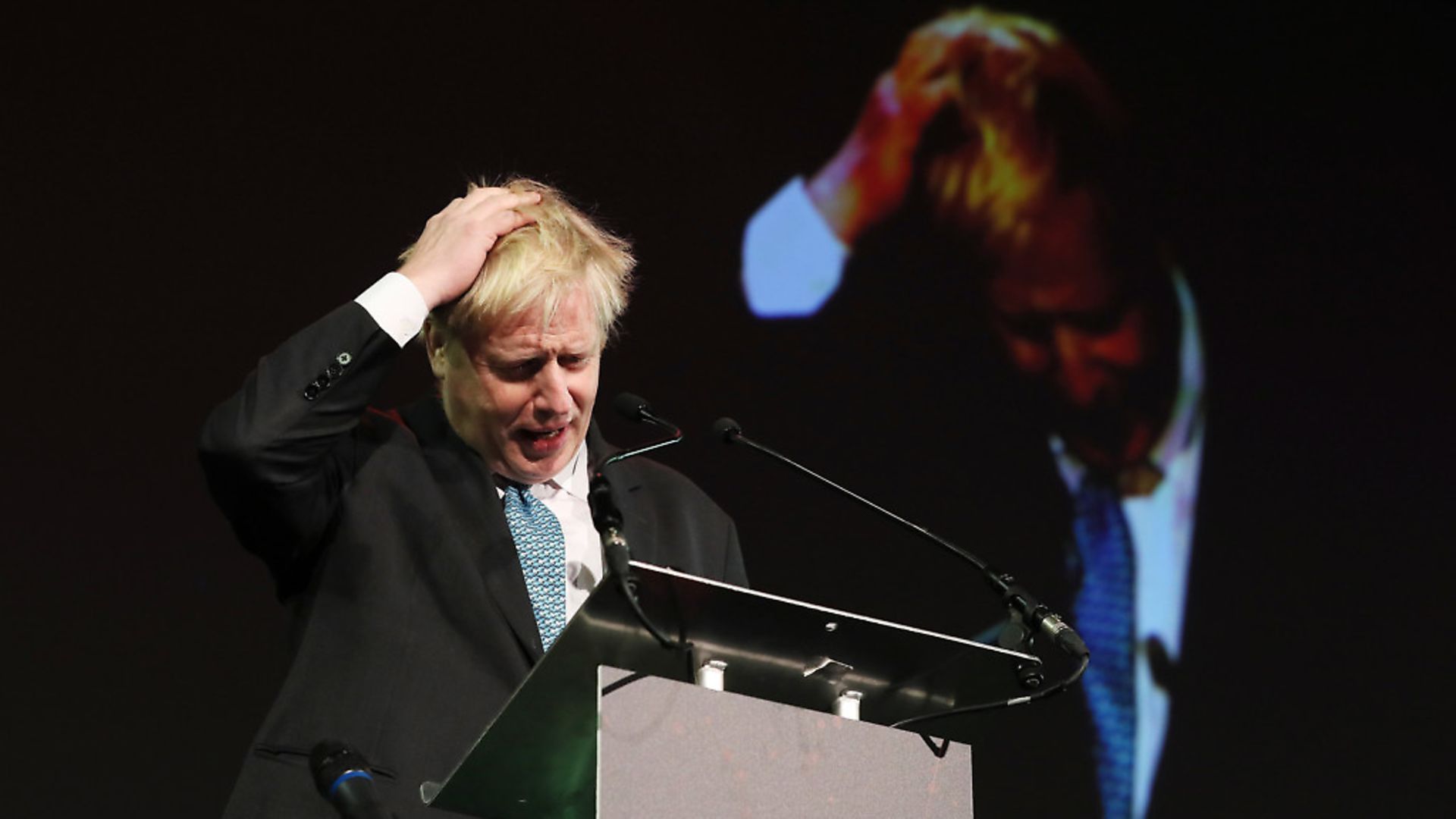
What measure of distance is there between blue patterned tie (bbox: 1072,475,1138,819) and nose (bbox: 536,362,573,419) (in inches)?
73.8

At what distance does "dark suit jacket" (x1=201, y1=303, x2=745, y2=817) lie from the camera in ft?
7.86

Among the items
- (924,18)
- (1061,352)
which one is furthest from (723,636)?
(924,18)

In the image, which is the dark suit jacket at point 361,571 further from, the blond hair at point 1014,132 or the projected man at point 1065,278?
the blond hair at point 1014,132

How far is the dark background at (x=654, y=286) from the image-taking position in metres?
3.54

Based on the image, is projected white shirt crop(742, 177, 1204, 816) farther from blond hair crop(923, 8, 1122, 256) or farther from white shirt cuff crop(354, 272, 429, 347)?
white shirt cuff crop(354, 272, 429, 347)

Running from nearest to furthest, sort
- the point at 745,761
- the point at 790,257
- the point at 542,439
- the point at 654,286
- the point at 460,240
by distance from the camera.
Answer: the point at 745,761 → the point at 460,240 → the point at 542,439 → the point at 654,286 → the point at 790,257

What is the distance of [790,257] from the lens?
14.0ft

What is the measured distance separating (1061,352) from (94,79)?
2428 millimetres

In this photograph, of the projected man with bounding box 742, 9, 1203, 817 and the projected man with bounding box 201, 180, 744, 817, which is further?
the projected man with bounding box 742, 9, 1203, 817

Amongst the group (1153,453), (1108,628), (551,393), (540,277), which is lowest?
(1108,628)

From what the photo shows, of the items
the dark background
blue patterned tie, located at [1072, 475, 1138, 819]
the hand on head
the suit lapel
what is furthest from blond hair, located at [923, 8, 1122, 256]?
the suit lapel

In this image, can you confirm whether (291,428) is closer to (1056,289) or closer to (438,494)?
(438,494)

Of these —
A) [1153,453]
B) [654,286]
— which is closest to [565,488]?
[654,286]

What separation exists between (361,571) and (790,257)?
77.4 inches
